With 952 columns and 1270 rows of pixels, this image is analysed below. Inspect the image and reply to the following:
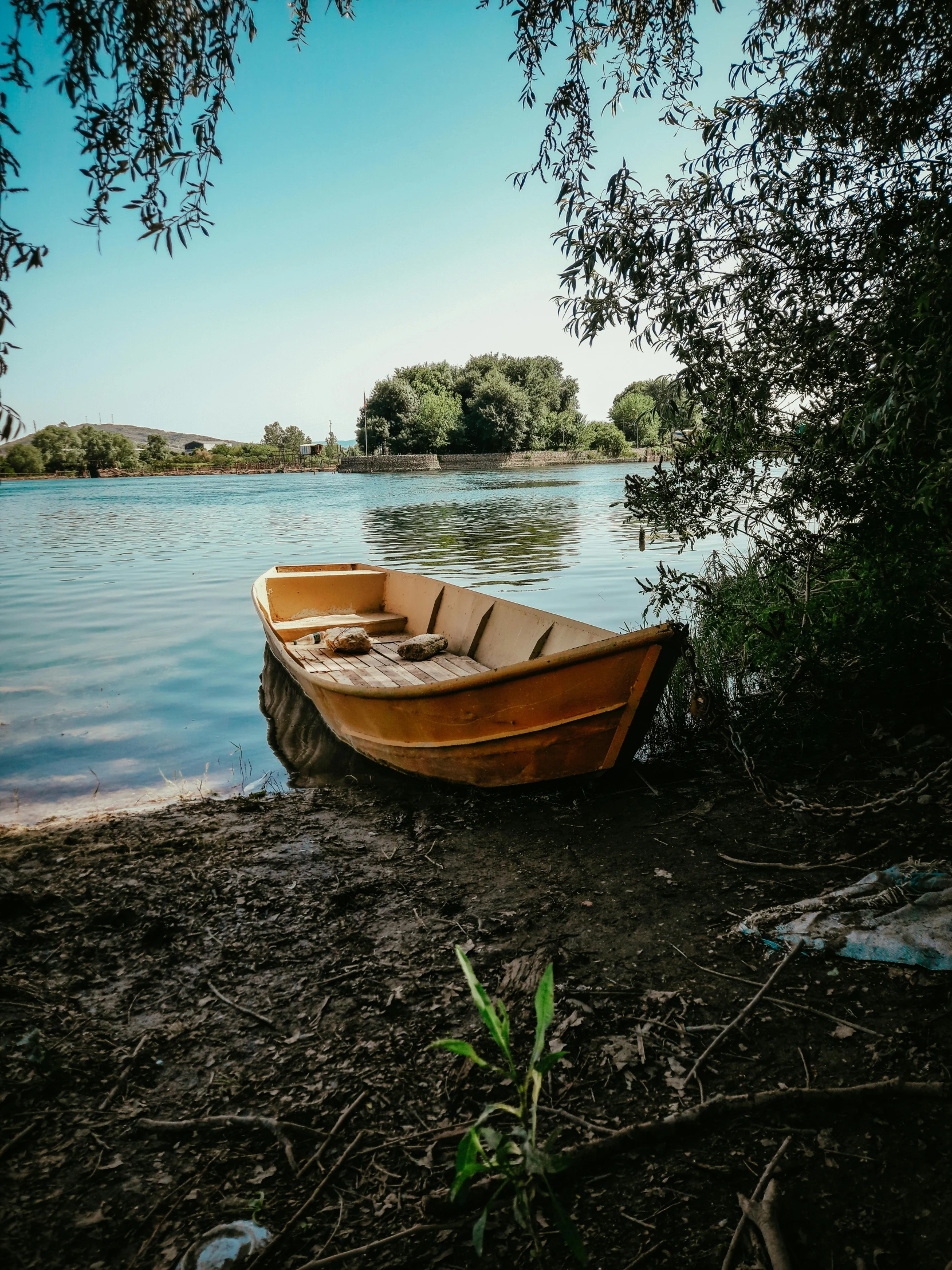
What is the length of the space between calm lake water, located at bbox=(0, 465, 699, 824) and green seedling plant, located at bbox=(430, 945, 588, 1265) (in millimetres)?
4862

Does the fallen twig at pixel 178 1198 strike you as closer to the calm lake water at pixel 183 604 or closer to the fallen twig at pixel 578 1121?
the fallen twig at pixel 578 1121

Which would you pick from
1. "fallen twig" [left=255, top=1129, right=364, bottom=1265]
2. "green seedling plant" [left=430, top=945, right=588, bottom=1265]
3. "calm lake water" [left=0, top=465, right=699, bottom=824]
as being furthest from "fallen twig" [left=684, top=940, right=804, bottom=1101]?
"calm lake water" [left=0, top=465, right=699, bottom=824]

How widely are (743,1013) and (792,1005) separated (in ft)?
0.64

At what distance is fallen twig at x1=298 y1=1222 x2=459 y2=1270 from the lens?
5.74 feet

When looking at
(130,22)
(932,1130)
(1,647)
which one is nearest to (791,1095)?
(932,1130)

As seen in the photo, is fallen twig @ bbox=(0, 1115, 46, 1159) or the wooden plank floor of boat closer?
fallen twig @ bbox=(0, 1115, 46, 1159)

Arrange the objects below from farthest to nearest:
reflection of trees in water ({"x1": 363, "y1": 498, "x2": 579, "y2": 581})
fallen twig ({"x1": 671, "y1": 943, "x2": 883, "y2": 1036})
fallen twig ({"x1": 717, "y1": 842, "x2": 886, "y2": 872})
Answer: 1. reflection of trees in water ({"x1": 363, "y1": 498, "x2": 579, "y2": 581})
2. fallen twig ({"x1": 717, "y1": 842, "x2": 886, "y2": 872})
3. fallen twig ({"x1": 671, "y1": 943, "x2": 883, "y2": 1036})

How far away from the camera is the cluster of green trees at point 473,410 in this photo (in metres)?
74.5

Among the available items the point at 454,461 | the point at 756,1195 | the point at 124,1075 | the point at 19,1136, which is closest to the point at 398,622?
the point at 124,1075

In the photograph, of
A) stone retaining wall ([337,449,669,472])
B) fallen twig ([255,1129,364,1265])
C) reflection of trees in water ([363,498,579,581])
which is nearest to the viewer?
fallen twig ([255,1129,364,1265])

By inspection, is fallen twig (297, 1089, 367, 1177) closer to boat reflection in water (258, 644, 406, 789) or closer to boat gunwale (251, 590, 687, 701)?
boat gunwale (251, 590, 687, 701)

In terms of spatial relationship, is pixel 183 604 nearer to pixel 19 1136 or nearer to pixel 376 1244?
pixel 19 1136

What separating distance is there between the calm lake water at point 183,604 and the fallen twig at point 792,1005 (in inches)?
174

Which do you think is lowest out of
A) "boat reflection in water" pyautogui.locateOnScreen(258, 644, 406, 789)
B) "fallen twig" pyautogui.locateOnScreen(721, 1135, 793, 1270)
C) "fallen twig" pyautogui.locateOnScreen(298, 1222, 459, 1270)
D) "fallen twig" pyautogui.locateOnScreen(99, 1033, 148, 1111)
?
"boat reflection in water" pyautogui.locateOnScreen(258, 644, 406, 789)
